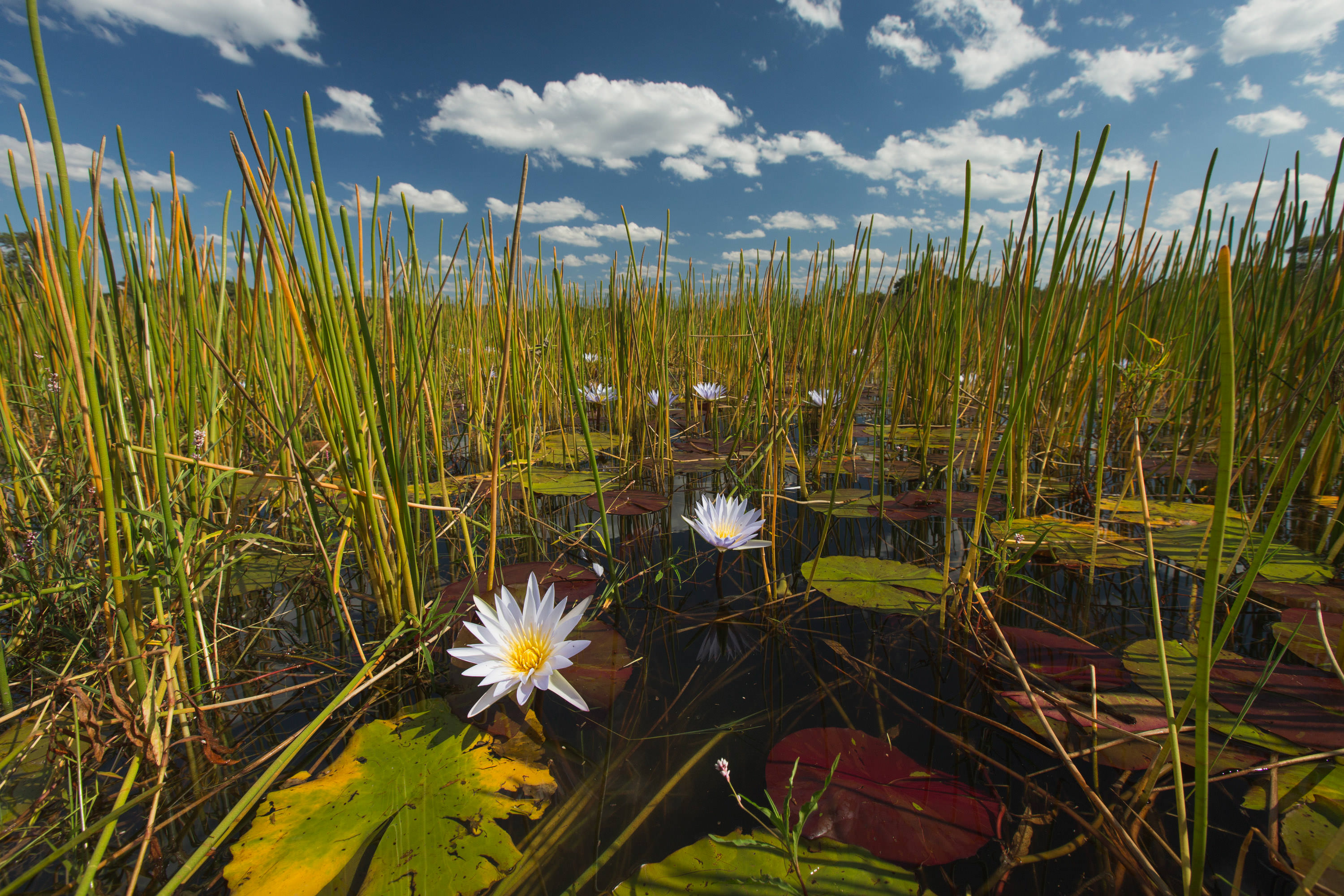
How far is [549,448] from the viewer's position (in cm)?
218

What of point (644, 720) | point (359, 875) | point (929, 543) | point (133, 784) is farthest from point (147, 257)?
point (929, 543)

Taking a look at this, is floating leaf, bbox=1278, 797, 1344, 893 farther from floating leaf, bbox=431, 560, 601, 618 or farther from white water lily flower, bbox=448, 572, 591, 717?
floating leaf, bbox=431, 560, 601, 618

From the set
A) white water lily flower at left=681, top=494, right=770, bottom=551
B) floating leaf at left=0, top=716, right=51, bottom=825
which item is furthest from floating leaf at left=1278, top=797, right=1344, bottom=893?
floating leaf at left=0, top=716, right=51, bottom=825

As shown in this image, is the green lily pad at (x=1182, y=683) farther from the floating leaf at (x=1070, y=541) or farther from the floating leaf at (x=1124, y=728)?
the floating leaf at (x=1070, y=541)

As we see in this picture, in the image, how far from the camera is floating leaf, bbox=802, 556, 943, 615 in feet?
3.08

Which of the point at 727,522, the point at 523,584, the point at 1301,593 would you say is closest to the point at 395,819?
the point at 523,584

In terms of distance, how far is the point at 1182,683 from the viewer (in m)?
0.73

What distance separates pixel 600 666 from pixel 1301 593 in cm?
120

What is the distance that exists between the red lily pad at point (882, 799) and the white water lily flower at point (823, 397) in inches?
36.9

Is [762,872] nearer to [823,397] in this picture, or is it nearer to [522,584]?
[522,584]

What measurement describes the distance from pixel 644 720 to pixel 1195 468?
1989 mm

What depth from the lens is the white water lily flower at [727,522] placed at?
3.42ft

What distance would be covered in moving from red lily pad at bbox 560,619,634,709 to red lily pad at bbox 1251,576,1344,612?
3.46 feet

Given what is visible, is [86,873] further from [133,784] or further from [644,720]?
[644,720]
